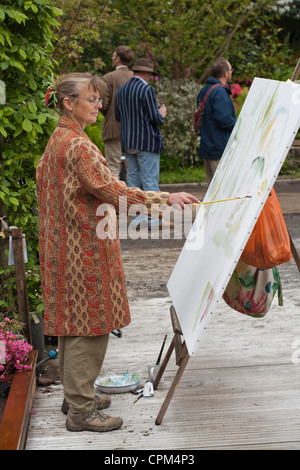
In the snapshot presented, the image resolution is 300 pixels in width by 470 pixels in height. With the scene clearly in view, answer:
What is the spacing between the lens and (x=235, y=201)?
339 cm

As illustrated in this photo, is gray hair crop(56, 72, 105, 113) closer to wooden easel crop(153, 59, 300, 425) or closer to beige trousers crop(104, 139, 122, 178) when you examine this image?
wooden easel crop(153, 59, 300, 425)

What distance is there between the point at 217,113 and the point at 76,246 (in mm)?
5379

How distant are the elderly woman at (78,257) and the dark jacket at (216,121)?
5087 mm

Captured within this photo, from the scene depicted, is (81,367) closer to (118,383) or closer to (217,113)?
(118,383)

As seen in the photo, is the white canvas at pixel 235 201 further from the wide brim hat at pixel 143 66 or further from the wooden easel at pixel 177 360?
the wide brim hat at pixel 143 66

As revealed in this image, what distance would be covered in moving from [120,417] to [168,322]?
169cm

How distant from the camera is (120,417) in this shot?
149 inches

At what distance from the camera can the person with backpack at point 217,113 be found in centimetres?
849

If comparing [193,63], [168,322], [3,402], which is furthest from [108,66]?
[3,402]

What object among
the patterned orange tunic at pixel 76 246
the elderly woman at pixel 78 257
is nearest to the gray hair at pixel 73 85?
the elderly woman at pixel 78 257

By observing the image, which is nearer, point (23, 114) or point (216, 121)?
point (23, 114)

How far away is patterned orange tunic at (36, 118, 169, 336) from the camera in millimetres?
3416

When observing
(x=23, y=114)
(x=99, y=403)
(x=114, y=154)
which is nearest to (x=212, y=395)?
(x=99, y=403)
